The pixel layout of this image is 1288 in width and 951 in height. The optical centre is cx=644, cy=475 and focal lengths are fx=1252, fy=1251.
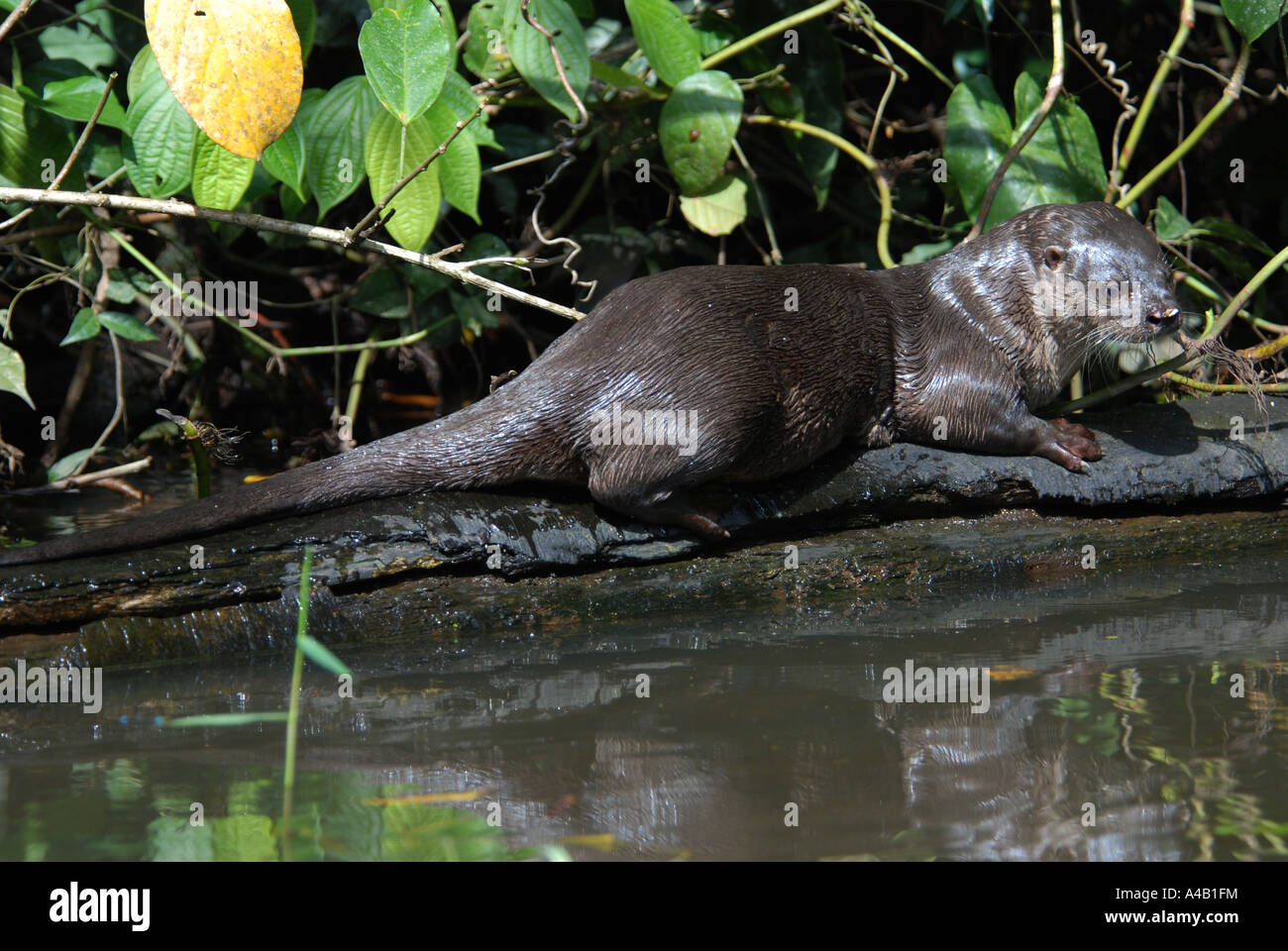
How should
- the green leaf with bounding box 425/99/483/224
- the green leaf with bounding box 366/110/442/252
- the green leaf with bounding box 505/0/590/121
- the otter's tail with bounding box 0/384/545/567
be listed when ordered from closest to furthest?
the otter's tail with bounding box 0/384/545/567, the green leaf with bounding box 366/110/442/252, the green leaf with bounding box 425/99/483/224, the green leaf with bounding box 505/0/590/121

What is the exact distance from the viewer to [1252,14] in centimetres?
300

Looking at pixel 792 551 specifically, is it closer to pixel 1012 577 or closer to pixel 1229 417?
pixel 1012 577

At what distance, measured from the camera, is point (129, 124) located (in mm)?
2611

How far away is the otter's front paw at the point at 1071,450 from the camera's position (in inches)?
104

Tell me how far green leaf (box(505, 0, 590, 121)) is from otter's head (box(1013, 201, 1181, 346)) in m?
1.11

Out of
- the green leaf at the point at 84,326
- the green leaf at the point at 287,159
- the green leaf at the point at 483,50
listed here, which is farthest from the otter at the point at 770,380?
the green leaf at the point at 84,326

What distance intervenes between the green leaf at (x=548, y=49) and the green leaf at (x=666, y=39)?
0.73 ft

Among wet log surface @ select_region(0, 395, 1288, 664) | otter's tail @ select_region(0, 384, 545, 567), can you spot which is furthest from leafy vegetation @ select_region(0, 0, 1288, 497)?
wet log surface @ select_region(0, 395, 1288, 664)

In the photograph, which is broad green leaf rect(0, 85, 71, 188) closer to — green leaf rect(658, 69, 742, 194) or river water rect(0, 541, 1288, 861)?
river water rect(0, 541, 1288, 861)

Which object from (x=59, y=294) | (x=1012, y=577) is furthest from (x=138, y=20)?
(x=1012, y=577)

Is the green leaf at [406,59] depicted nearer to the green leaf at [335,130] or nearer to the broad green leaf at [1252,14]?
the green leaf at [335,130]

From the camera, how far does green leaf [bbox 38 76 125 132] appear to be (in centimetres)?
275

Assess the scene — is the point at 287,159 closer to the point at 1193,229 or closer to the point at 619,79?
the point at 619,79

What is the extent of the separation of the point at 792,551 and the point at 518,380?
2.10 feet
